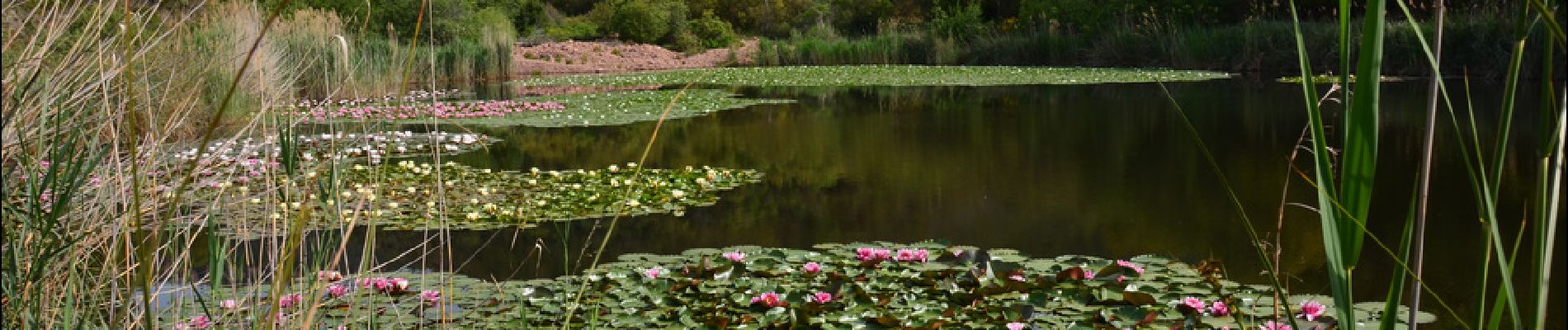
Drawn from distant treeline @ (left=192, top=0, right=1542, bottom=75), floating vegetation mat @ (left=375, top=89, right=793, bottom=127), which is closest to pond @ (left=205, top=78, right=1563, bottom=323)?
floating vegetation mat @ (left=375, top=89, right=793, bottom=127)

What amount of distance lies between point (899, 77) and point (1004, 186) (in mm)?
10916

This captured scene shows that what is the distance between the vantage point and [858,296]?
10.7 feet

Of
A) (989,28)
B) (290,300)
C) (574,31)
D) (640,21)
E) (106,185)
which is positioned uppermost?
(640,21)

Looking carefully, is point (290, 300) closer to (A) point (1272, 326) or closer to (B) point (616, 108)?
(A) point (1272, 326)

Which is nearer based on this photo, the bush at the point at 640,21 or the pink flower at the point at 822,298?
the pink flower at the point at 822,298

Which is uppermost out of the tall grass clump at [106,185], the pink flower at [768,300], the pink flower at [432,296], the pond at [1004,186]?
the tall grass clump at [106,185]

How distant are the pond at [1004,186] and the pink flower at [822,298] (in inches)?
23.2

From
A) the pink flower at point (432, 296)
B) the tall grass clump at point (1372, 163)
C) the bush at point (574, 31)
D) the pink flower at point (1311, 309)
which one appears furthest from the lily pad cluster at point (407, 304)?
the bush at point (574, 31)

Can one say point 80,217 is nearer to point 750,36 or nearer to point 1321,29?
point 1321,29

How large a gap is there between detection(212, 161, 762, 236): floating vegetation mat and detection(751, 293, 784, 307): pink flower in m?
1.16

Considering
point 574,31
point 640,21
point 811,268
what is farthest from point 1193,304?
point 574,31

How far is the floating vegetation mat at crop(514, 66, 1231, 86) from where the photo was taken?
591 inches

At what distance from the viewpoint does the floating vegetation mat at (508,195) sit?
4.77m

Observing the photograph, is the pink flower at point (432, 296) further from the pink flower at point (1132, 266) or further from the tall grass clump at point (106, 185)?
the pink flower at point (1132, 266)
